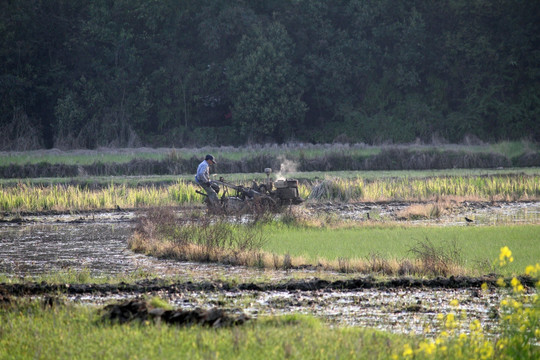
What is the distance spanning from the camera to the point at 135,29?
6094cm

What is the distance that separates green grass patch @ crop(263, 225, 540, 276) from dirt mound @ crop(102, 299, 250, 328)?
20.7ft

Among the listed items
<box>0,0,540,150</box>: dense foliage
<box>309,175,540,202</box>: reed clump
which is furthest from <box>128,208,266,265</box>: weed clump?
<box>0,0,540,150</box>: dense foliage

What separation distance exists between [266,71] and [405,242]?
3776cm

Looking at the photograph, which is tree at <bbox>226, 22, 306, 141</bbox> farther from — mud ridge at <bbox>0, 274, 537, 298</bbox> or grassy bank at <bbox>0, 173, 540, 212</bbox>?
mud ridge at <bbox>0, 274, 537, 298</bbox>

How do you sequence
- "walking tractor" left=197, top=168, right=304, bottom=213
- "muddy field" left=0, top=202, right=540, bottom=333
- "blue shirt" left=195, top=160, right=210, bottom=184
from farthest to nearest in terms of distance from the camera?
"blue shirt" left=195, top=160, right=210, bottom=184
"walking tractor" left=197, top=168, right=304, bottom=213
"muddy field" left=0, top=202, right=540, bottom=333

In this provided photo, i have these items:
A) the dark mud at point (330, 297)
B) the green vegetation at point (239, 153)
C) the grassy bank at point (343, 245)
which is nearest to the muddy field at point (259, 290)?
the dark mud at point (330, 297)

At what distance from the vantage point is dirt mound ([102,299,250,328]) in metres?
9.69

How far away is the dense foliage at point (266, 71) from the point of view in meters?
56.4

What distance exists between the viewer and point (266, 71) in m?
55.0

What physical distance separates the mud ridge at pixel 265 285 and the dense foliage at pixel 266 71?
41.6 metres

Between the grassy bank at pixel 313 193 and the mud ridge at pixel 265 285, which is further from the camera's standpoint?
the grassy bank at pixel 313 193

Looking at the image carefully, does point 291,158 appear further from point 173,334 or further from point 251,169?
point 173,334

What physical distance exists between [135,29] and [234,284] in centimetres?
5026

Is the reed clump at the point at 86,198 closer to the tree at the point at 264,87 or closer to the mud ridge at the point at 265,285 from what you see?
the mud ridge at the point at 265,285
